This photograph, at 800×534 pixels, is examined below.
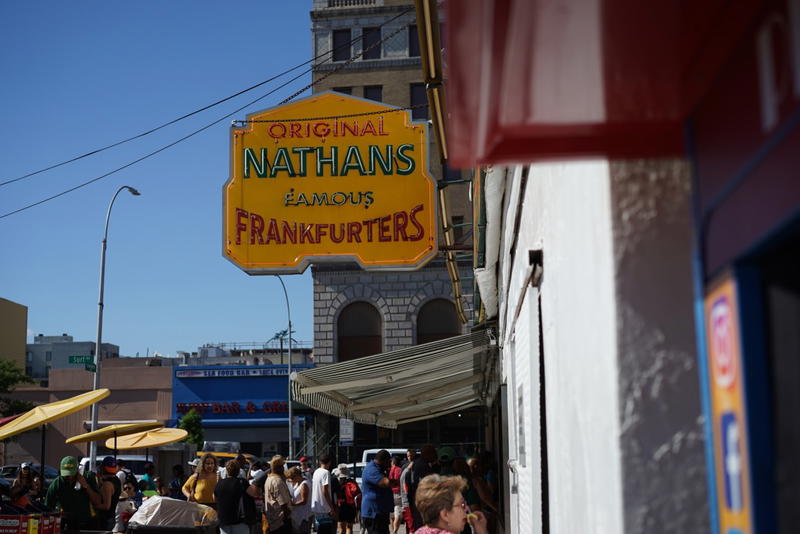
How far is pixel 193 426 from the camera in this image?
44281 millimetres

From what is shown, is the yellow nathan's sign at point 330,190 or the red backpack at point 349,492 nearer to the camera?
the yellow nathan's sign at point 330,190

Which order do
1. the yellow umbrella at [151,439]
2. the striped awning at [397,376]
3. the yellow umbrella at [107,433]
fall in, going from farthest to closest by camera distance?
the yellow umbrella at [151,439]
the yellow umbrella at [107,433]
the striped awning at [397,376]

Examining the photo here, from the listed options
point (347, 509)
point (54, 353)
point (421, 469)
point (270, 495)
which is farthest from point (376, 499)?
point (54, 353)

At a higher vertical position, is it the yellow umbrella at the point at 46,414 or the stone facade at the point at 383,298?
the stone facade at the point at 383,298

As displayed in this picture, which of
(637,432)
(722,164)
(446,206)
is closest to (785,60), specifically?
(722,164)

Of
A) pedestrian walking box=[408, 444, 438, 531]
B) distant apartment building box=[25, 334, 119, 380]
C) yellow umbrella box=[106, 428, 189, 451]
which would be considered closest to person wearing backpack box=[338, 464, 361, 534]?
pedestrian walking box=[408, 444, 438, 531]

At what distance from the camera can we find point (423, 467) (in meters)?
12.4

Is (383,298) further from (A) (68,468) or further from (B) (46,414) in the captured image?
(A) (68,468)

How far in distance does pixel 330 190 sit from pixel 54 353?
325 ft

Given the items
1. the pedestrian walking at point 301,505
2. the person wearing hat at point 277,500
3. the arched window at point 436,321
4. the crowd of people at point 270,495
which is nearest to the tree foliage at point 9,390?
the arched window at point 436,321

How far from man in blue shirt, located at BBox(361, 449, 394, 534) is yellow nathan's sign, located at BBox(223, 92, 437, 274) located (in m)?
3.66

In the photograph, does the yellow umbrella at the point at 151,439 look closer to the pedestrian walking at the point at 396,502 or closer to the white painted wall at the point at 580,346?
the pedestrian walking at the point at 396,502

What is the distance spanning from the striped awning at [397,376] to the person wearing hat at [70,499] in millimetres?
3118

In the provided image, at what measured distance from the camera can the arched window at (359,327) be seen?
4084 cm
